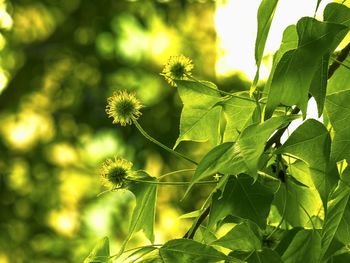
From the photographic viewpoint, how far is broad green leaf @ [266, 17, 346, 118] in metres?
0.49

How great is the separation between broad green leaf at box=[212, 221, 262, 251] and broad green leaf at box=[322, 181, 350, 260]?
5cm

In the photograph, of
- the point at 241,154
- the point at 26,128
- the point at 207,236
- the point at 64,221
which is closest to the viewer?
the point at 241,154

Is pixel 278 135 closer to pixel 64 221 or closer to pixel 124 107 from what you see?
pixel 124 107

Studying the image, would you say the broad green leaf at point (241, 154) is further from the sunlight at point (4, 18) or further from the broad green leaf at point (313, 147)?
the sunlight at point (4, 18)

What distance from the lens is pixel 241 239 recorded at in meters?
0.55

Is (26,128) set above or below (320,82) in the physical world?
above

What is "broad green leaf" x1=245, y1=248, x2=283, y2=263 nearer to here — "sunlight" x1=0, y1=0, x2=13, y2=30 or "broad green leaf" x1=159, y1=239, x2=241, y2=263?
"broad green leaf" x1=159, y1=239, x2=241, y2=263

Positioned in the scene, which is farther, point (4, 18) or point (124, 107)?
point (4, 18)

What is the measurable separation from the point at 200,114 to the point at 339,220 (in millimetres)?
143

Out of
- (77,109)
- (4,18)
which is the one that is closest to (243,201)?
(77,109)

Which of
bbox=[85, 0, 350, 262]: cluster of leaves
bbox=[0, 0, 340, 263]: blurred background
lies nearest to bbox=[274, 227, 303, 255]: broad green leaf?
bbox=[85, 0, 350, 262]: cluster of leaves

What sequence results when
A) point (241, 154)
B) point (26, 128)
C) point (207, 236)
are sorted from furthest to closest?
1. point (26, 128)
2. point (207, 236)
3. point (241, 154)

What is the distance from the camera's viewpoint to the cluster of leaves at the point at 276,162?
1.62 ft

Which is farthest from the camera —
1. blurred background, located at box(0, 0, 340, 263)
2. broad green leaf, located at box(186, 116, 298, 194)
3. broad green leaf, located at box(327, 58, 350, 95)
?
blurred background, located at box(0, 0, 340, 263)
